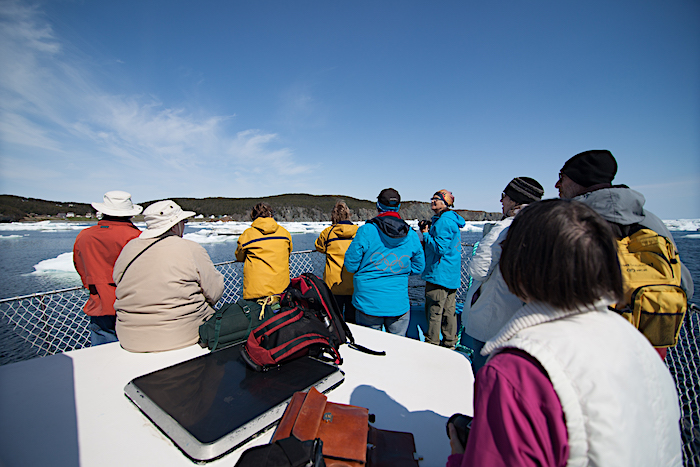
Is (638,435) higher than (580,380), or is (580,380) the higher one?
(580,380)

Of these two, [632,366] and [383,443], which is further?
[383,443]

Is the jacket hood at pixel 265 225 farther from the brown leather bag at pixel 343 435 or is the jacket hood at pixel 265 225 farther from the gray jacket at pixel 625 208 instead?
the gray jacket at pixel 625 208

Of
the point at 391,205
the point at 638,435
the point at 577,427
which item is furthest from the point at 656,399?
the point at 391,205

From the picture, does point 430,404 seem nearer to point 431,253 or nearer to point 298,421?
point 298,421

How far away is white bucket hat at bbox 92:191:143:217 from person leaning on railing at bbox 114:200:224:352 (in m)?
0.70

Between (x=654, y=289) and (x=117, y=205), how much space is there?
10.8 feet

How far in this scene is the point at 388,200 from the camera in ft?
8.05

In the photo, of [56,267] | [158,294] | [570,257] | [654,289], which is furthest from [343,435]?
[56,267]

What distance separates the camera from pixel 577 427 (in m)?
0.52

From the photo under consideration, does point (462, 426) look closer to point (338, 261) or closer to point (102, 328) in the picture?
point (338, 261)

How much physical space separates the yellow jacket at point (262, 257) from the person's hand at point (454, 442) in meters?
2.16

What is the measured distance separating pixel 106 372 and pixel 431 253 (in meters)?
2.66

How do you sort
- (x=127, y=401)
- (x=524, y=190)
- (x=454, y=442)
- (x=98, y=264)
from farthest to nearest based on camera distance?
1. (x=98, y=264)
2. (x=524, y=190)
3. (x=127, y=401)
4. (x=454, y=442)

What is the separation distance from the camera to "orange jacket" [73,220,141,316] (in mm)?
2045
